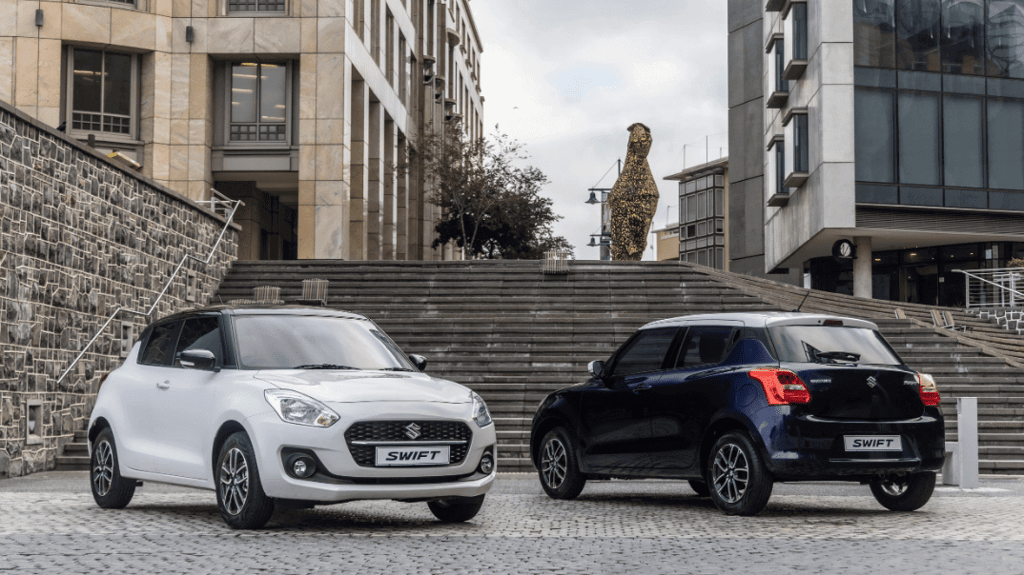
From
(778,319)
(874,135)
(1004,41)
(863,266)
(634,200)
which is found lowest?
(778,319)

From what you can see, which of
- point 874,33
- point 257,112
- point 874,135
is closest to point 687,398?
point 874,135

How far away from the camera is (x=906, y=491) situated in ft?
32.0

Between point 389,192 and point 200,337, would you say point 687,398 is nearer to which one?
point 200,337

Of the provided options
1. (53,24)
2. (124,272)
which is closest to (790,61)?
(53,24)

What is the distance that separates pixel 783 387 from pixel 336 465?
A: 3428 millimetres

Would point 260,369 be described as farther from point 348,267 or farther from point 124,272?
point 348,267

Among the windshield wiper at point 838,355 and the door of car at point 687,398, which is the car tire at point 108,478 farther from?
the windshield wiper at point 838,355

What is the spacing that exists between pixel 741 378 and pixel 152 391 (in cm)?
462

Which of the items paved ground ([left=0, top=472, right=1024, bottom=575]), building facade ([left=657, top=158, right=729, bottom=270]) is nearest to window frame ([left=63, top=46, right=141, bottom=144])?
paved ground ([left=0, top=472, right=1024, bottom=575])

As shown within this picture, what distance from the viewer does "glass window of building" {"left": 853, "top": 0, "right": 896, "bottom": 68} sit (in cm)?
3619

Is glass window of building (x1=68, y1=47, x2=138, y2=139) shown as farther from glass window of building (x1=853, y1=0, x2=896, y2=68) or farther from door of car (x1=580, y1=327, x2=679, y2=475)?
door of car (x1=580, y1=327, x2=679, y2=475)

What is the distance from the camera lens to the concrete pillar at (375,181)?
41406 millimetres

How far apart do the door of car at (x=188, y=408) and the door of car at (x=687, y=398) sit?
364 cm

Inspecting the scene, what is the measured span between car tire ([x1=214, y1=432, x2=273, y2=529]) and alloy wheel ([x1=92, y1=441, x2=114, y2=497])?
5.99 feet
